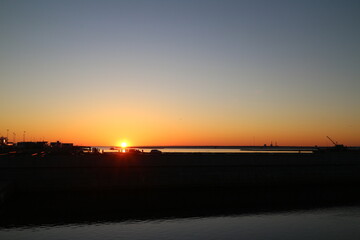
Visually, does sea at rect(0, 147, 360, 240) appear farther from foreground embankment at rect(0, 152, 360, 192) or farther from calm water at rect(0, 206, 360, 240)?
foreground embankment at rect(0, 152, 360, 192)

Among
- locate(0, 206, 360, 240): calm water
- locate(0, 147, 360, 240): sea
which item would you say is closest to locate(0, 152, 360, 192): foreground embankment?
locate(0, 147, 360, 240): sea

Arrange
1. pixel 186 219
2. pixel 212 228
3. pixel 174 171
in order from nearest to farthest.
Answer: pixel 212 228 → pixel 186 219 → pixel 174 171

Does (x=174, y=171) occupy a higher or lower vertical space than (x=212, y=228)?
higher

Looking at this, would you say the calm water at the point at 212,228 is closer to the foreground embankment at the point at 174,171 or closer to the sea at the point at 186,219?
the sea at the point at 186,219

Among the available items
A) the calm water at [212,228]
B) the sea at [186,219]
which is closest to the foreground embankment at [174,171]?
the sea at [186,219]

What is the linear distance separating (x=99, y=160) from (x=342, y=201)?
34758mm

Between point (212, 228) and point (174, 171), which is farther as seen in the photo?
point (174, 171)

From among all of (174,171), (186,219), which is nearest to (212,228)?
(186,219)

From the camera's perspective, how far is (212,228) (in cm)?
3447

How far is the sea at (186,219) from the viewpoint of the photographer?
106 ft

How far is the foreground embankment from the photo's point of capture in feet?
173

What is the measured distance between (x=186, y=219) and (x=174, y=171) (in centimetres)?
1990

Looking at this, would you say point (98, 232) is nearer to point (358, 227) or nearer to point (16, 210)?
point (16, 210)

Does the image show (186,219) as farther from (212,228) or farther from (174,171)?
(174,171)
